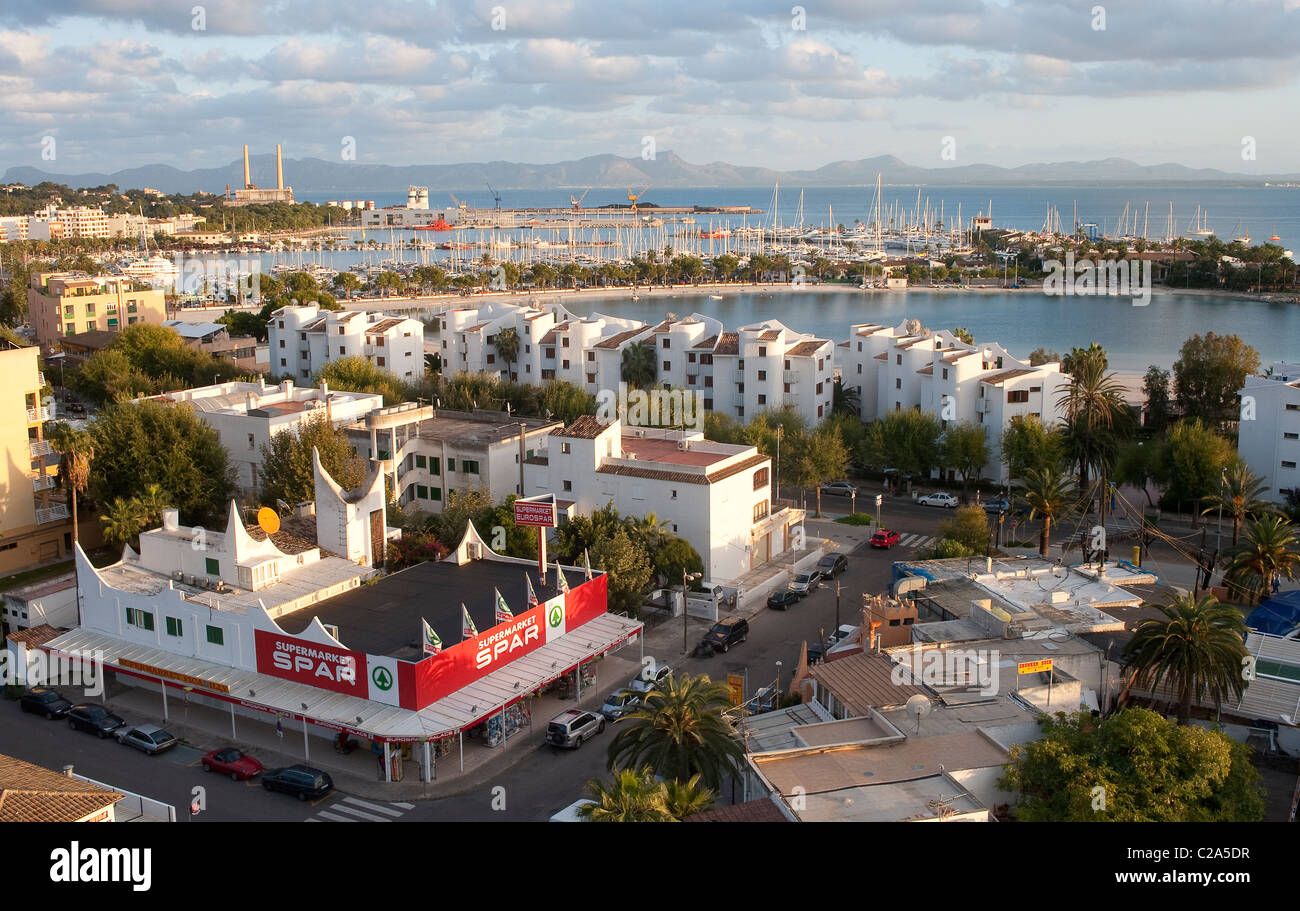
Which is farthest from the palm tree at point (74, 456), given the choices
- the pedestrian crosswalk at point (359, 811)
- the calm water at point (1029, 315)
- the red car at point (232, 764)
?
the calm water at point (1029, 315)

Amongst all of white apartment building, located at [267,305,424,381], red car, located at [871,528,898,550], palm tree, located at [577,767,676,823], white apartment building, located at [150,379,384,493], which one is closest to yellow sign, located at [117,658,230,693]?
palm tree, located at [577,767,676,823]

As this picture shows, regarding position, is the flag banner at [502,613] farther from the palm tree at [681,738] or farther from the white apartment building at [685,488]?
the white apartment building at [685,488]

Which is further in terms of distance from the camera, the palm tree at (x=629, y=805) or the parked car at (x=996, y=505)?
the parked car at (x=996, y=505)

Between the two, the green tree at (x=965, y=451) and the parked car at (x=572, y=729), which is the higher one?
the green tree at (x=965, y=451)

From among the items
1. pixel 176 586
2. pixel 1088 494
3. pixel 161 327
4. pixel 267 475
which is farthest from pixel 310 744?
pixel 161 327

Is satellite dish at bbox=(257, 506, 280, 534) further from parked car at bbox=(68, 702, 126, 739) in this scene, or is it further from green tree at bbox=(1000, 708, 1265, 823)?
green tree at bbox=(1000, 708, 1265, 823)
